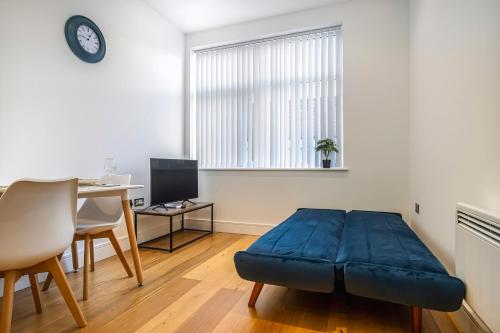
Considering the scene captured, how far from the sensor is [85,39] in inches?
98.3

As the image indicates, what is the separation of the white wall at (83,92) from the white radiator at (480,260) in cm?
281

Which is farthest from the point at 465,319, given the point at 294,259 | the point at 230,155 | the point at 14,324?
the point at 230,155

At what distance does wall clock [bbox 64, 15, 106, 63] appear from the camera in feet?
7.74

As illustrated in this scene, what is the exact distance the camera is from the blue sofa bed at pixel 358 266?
134cm

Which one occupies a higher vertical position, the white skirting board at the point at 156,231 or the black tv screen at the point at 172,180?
the black tv screen at the point at 172,180

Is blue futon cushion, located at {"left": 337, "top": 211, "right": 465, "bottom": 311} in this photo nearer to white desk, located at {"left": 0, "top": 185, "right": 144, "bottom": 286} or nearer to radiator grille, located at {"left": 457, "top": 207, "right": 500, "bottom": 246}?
radiator grille, located at {"left": 457, "top": 207, "right": 500, "bottom": 246}

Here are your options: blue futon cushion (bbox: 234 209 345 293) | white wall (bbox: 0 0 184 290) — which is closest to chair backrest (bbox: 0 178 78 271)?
white wall (bbox: 0 0 184 290)

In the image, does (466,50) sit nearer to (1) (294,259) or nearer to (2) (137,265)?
(1) (294,259)

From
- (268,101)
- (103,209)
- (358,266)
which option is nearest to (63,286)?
(103,209)

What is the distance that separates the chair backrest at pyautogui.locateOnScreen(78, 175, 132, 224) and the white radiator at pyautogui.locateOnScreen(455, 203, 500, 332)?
2.32 m

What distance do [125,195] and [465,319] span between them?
224 cm

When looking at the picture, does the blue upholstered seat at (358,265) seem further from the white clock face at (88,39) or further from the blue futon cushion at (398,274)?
the white clock face at (88,39)

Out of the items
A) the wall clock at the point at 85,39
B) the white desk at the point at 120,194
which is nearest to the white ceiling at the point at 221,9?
the wall clock at the point at 85,39

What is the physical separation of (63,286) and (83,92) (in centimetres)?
173
